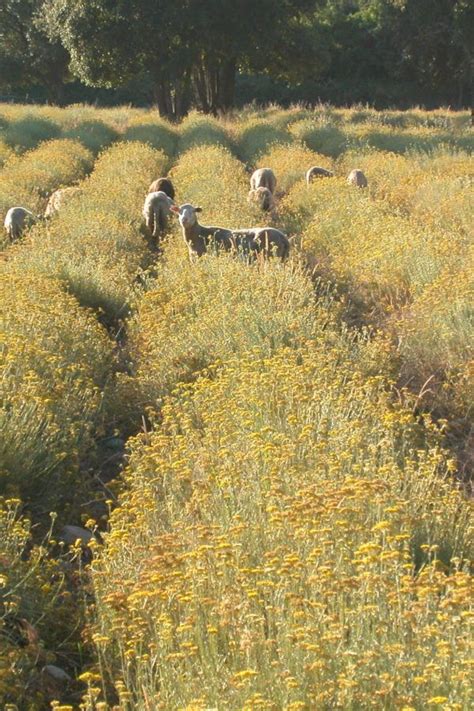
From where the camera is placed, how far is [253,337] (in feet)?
28.0

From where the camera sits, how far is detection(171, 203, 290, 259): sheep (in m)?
12.9

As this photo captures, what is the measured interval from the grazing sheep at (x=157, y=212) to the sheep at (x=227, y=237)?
331 cm

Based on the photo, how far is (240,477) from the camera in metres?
5.28

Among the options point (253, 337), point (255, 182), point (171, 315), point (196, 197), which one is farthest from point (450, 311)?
point (255, 182)

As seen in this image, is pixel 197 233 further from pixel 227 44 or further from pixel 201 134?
pixel 227 44

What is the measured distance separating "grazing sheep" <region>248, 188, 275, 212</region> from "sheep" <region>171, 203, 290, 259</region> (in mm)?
4042

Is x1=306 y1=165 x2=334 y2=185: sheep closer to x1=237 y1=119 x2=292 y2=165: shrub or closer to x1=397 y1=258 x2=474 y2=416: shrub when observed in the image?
x1=237 y1=119 x2=292 y2=165: shrub

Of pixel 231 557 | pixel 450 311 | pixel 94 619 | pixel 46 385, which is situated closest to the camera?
pixel 231 557

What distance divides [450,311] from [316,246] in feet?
17.7

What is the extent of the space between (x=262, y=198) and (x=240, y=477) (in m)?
12.9

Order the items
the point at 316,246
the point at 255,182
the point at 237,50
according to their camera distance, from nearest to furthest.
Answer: the point at 316,246, the point at 255,182, the point at 237,50

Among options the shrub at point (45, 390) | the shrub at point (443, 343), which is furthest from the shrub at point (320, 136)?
the shrub at point (45, 390)

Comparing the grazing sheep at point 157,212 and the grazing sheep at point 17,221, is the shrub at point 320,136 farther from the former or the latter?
the grazing sheep at point 17,221

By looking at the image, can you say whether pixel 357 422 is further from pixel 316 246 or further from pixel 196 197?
pixel 196 197
